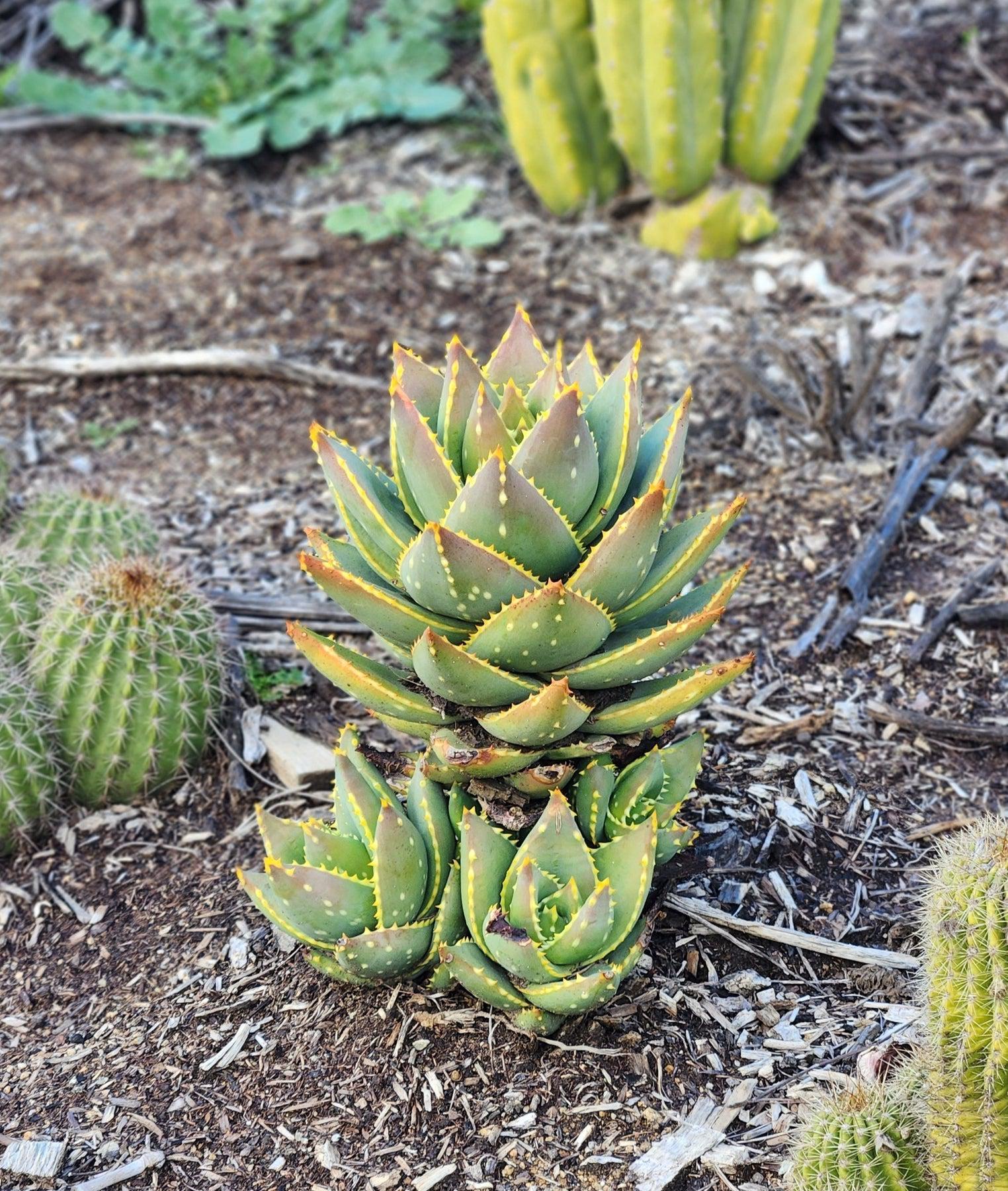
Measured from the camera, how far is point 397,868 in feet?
6.91

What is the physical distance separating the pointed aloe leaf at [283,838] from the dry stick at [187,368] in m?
2.52

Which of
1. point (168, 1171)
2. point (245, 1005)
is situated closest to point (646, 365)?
point (245, 1005)

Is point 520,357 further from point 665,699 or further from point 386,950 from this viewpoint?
point 386,950

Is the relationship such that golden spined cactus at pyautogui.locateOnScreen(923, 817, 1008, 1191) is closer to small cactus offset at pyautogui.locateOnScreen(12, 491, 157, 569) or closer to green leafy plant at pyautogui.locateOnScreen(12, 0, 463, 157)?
small cactus offset at pyautogui.locateOnScreen(12, 491, 157, 569)

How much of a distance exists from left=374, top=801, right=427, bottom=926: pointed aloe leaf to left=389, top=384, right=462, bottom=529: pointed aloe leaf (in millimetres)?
520

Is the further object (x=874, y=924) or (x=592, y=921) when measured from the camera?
(x=874, y=924)

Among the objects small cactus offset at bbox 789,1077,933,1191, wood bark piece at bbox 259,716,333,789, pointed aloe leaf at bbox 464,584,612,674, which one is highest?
pointed aloe leaf at bbox 464,584,612,674

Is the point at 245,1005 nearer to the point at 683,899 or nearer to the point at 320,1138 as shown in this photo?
the point at 320,1138

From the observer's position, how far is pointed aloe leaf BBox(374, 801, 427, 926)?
6.84 feet

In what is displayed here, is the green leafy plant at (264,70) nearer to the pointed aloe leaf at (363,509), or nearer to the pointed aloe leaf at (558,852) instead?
the pointed aloe leaf at (363,509)

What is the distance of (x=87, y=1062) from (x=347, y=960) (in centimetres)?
63

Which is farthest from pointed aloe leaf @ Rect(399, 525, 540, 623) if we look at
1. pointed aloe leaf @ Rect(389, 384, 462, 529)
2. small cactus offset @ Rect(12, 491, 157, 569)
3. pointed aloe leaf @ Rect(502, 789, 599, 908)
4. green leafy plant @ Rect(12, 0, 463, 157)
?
green leafy plant @ Rect(12, 0, 463, 157)

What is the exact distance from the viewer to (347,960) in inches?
83.5

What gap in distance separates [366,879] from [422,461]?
739 mm
